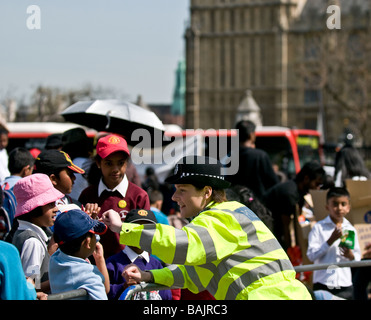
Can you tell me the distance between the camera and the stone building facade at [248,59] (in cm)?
6894

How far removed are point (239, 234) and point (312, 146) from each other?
21972 mm

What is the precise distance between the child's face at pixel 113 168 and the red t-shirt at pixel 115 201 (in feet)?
0.28

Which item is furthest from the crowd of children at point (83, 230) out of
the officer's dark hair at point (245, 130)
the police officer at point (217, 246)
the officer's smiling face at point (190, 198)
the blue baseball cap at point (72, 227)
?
the officer's dark hair at point (245, 130)

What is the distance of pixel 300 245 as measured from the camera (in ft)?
20.1

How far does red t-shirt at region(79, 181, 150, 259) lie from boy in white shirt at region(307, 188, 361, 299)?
5.93 feet

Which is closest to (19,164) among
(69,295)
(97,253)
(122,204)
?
(122,204)

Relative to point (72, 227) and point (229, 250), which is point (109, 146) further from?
point (229, 250)

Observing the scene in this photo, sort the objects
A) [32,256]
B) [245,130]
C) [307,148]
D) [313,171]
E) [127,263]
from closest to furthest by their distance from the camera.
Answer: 1. [32,256]
2. [127,263]
3. [313,171]
4. [245,130]
5. [307,148]

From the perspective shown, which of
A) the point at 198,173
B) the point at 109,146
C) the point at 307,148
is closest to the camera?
the point at 198,173

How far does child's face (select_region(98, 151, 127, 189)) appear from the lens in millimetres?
4457

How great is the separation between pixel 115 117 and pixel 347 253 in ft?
8.02

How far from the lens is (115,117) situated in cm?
573
